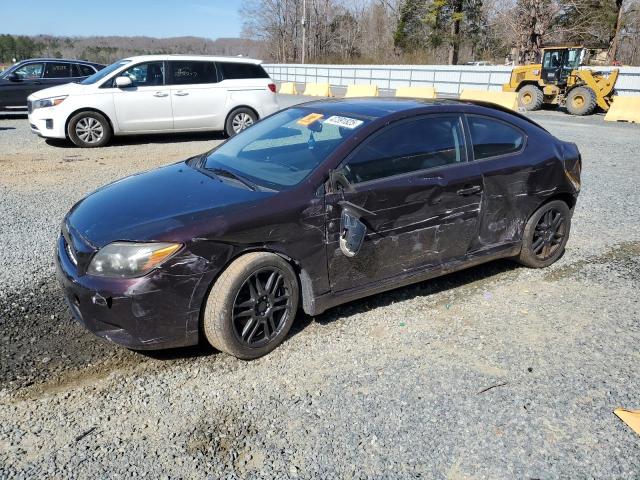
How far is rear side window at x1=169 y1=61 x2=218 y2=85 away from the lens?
419 inches

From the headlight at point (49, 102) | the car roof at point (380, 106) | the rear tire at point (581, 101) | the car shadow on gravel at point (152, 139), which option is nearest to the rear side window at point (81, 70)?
the car shadow on gravel at point (152, 139)

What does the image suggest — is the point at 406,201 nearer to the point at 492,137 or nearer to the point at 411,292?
the point at 411,292

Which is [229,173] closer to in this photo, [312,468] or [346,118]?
[346,118]

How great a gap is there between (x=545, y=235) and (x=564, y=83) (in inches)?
681

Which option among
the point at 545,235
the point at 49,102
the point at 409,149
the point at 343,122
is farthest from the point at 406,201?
the point at 49,102

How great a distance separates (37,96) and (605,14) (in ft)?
124

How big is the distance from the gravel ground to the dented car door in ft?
1.50

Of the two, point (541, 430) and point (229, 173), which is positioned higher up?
point (229, 173)

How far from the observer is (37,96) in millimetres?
10289

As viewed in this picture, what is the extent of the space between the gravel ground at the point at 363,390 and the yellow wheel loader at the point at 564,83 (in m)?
16.3

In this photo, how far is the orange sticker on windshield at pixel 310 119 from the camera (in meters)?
4.05

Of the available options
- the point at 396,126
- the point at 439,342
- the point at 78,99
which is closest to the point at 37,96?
the point at 78,99

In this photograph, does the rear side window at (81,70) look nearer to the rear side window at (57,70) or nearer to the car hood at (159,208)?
the rear side window at (57,70)

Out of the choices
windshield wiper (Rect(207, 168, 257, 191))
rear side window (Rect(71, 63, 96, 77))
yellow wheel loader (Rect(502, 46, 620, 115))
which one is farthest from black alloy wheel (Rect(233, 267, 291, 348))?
yellow wheel loader (Rect(502, 46, 620, 115))
